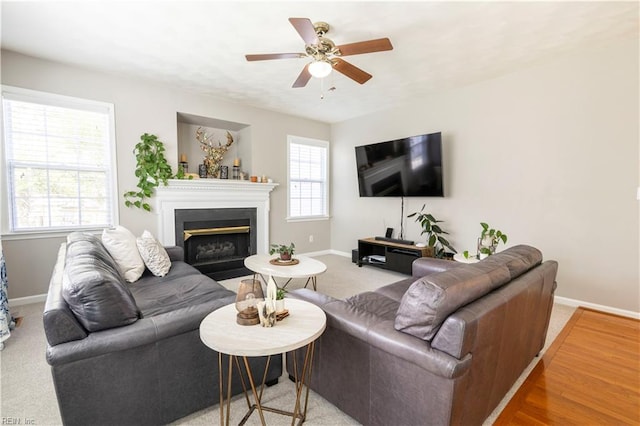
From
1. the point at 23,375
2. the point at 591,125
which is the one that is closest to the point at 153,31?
the point at 23,375

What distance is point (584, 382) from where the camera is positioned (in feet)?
6.66

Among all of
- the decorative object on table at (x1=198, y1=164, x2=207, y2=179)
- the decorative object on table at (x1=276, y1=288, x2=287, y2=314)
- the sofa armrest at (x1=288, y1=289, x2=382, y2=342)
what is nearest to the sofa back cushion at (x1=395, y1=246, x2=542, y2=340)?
the sofa armrest at (x1=288, y1=289, x2=382, y2=342)

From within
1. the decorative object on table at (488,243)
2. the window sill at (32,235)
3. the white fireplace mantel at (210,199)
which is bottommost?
the decorative object on table at (488,243)

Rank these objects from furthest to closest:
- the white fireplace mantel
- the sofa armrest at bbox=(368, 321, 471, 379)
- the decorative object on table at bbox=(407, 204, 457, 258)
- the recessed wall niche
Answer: the recessed wall niche
the decorative object on table at bbox=(407, 204, 457, 258)
the white fireplace mantel
the sofa armrest at bbox=(368, 321, 471, 379)

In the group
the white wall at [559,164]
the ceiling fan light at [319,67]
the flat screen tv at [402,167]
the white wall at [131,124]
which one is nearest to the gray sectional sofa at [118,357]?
the ceiling fan light at [319,67]

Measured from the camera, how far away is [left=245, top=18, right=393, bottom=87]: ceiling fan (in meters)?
2.14

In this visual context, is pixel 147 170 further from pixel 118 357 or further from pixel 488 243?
pixel 488 243

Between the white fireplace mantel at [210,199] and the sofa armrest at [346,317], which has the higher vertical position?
the white fireplace mantel at [210,199]

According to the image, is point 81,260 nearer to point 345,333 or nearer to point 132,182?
point 345,333

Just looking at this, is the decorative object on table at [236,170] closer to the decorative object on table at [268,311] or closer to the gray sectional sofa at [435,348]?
the gray sectional sofa at [435,348]

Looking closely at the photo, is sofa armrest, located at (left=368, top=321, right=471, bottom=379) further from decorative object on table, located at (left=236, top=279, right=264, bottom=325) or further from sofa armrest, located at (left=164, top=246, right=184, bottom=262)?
sofa armrest, located at (left=164, top=246, right=184, bottom=262)

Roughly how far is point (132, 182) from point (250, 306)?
10.6ft

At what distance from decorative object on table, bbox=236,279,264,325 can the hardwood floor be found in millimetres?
1511

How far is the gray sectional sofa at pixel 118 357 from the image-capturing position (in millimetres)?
1293
